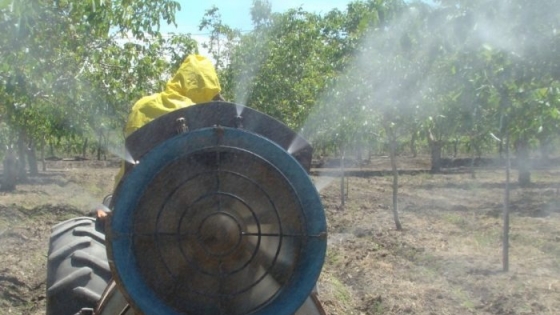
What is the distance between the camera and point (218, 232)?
3.14m

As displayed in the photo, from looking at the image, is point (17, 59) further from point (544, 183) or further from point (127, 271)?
point (544, 183)

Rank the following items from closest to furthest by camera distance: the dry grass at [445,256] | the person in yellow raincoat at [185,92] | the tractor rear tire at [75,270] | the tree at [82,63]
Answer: the person in yellow raincoat at [185,92] → the tractor rear tire at [75,270] → the tree at [82,63] → the dry grass at [445,256]

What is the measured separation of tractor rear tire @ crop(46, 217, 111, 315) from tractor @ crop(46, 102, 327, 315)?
1.49m

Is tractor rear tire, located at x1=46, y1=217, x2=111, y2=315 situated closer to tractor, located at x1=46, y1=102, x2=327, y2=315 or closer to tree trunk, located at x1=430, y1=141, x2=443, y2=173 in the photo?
tractor, located at x1=46, y1=102, x2=327, y2=315

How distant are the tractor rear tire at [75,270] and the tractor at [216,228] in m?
1.49

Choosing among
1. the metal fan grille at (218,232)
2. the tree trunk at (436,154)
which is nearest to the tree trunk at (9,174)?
the tree trunk at (436,154)

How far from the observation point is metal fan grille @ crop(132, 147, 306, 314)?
312 cm

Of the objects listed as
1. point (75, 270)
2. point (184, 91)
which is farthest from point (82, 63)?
point (184, 91)

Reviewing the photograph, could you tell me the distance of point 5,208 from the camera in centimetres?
1973

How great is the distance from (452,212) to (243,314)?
18430 millimetres

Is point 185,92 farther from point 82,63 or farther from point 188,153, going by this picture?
point 82,63

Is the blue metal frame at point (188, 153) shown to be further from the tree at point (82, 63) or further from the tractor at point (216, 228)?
the tree at point (82, 63)

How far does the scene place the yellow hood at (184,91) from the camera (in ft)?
11.9

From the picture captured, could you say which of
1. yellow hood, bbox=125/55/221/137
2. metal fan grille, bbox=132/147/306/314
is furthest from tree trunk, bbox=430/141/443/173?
metal fan grille, bbox=132/147/306/314
